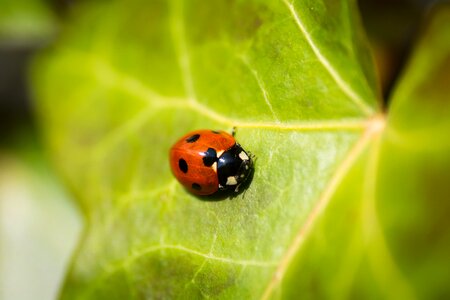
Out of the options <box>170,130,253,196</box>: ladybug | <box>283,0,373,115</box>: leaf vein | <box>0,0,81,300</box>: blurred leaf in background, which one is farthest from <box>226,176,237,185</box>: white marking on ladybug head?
<box>0,0,81,300</box>: blurred leaf in background

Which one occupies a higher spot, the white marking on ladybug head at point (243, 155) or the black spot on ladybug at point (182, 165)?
the white marking on ladybug head at point (243, 155)

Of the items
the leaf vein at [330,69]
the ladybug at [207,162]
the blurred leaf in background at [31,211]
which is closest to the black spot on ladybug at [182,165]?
the ladybug at [207,162]

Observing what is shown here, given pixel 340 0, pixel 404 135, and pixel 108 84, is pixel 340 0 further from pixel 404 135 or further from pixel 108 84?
pixel 108 84

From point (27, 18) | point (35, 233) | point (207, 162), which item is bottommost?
point (35, 233)

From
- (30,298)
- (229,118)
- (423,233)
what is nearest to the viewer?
(423,233)

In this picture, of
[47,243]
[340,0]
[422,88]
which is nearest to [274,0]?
[340,0]

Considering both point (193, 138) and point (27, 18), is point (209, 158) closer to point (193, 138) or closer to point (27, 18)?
point (193, 138)

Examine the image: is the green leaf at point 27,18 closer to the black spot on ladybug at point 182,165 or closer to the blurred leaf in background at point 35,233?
the blurred leaf in background at point 35,233

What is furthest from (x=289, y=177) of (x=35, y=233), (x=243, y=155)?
(x=35, y=233)
